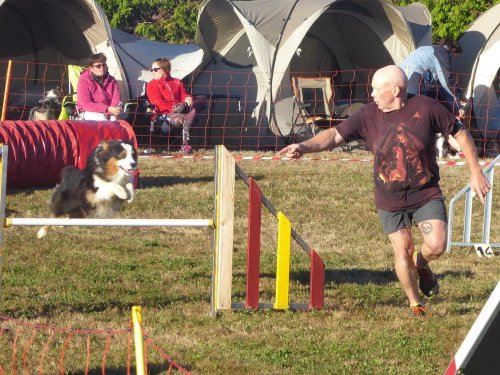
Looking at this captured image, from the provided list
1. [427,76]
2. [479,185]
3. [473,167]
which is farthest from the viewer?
[427,76]

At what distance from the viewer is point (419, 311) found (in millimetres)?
6797

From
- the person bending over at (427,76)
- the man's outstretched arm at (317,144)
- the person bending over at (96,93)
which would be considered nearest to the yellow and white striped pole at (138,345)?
the man's outstretched arm at (317,144)

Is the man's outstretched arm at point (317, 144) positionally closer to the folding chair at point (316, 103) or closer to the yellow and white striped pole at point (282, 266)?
the yellow and white striped pole at point (282, 266)

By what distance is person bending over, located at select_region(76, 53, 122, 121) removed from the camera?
45.0 ft

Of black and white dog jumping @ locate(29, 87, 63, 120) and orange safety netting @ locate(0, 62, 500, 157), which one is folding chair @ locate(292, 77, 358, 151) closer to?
orange safety netting @ locate(0, 62, 500, 157)

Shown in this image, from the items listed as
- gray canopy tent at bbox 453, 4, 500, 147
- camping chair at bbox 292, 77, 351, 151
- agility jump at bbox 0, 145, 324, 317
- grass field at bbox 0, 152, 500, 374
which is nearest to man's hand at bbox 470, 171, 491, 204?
grass field at bbox 0, 152, 500, 374

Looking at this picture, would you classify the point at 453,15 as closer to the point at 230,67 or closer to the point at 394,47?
the point at 394,47

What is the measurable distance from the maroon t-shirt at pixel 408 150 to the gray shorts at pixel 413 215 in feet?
0.11

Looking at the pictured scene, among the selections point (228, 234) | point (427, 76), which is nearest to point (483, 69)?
point (427, 76)

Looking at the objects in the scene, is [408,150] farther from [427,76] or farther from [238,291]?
[427,76]

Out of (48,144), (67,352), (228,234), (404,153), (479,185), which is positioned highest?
(404,153)

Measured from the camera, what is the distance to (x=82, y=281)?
25.6 feet

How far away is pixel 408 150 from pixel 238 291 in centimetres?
175

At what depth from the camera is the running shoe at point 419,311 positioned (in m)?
6.77
